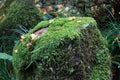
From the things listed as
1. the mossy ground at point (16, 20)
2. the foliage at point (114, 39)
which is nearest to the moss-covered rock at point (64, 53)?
the foliage at point (114, 39)

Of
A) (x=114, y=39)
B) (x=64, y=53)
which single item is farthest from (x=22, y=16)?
(x=64, y=53)

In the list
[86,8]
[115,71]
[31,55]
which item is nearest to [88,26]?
→ [31,55]

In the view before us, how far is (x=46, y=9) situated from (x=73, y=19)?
269 centimetres

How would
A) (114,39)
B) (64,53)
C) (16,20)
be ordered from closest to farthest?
1. (64,53)
2. (114,39)
3. (16,20)

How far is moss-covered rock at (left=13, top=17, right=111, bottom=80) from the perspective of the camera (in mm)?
3379

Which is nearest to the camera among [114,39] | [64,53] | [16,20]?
[64,53]

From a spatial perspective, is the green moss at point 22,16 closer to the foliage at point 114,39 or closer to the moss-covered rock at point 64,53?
the foliage at point 114,39

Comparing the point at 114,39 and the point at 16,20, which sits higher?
the point at 16,20

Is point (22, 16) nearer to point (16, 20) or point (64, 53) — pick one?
point (16, 20)

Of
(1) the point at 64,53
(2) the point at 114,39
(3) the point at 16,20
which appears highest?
(1) the point at 64,53

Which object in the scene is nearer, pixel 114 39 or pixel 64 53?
pixel 64 53

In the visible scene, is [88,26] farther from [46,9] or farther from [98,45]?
[46,9]

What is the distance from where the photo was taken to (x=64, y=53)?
11.0ft

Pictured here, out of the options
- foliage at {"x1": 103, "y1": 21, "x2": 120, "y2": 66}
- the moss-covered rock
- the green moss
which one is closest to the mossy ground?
the green moss
